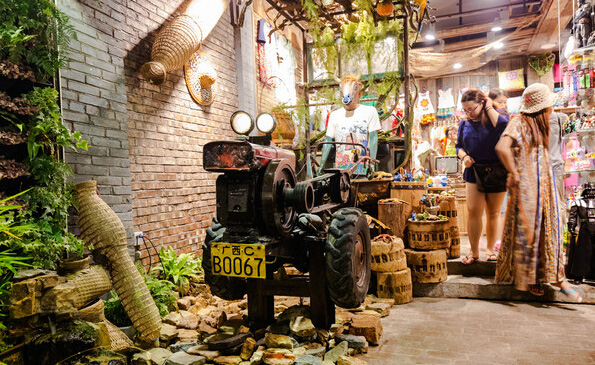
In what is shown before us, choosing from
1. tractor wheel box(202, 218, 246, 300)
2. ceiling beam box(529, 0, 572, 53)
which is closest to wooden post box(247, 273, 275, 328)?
tractor wheel box(202, 218, 246, 300)

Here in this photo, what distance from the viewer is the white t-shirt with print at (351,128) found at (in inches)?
200

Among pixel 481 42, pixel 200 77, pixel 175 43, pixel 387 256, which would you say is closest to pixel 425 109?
pixel 481 42

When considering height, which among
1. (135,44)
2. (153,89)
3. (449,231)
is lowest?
(449,231)

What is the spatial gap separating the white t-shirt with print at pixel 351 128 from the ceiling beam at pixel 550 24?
4.16m

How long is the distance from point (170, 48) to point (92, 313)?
3.08m

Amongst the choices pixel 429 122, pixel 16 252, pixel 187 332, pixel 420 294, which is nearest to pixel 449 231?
pixel 420 294

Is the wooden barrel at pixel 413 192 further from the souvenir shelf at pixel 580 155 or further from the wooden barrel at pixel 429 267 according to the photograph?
the souvenir shelf at pixel 580 155

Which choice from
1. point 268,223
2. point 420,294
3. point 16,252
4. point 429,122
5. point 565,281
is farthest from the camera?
point 429,122

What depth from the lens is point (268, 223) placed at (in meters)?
2.53

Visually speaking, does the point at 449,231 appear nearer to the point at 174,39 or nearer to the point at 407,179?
the point at 407,179

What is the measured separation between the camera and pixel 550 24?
26.4 feet

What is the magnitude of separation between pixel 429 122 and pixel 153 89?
801cm

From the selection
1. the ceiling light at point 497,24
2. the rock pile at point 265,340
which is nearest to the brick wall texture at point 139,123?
the rock pile at point 265,340

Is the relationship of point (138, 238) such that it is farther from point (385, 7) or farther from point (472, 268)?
point (385, 7)
